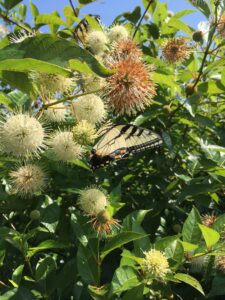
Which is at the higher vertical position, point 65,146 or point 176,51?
point 176,51

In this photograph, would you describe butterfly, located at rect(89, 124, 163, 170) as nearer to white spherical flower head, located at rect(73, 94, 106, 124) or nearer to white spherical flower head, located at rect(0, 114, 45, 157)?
white spherical flower head, located at rect(73, 94, 106, 124)

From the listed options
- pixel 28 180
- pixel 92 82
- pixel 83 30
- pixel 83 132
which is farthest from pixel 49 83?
pixel 83 30

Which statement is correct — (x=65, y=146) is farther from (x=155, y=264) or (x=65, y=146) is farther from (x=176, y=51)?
(x=176, y=51)

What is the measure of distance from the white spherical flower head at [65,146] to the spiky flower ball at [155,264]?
1.76 feet

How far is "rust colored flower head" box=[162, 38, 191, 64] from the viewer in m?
2.38

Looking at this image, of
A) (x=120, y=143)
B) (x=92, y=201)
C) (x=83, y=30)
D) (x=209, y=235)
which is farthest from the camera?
(x=120, y=143)

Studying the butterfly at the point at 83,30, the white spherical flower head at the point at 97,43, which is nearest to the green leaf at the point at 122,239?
the white spherical flower head at the point at 97,43

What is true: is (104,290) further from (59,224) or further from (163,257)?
(59,224)

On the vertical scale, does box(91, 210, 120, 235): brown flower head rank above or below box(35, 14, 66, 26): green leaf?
below

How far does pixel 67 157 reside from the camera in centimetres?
181

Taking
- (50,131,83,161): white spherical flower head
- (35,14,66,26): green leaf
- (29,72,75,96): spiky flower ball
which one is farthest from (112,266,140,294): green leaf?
(35,14,66,26): green leaf

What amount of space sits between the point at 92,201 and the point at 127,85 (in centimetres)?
69

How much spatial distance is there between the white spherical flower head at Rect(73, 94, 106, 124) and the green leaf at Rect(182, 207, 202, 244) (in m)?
0.57

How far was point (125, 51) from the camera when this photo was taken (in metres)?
1.51
